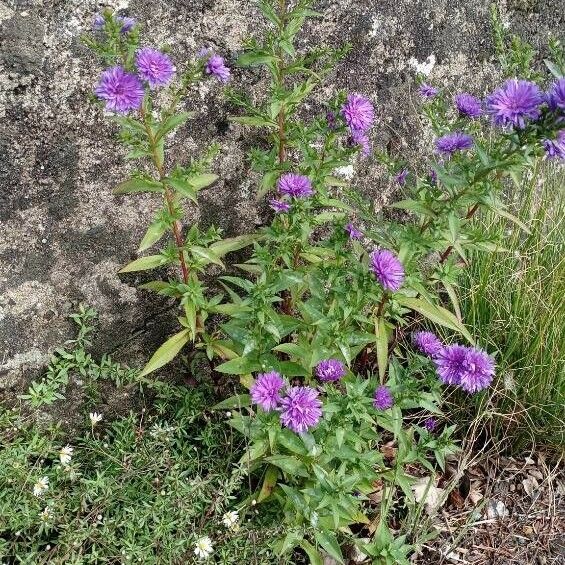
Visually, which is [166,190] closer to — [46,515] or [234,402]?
[234,402]

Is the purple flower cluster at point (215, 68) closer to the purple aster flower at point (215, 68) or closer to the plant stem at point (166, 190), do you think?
the purple aster flower at point (215, 68)

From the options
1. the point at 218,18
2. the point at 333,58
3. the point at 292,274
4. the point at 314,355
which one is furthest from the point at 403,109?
the point at 314,355

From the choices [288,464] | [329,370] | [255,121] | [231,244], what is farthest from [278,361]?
[255,121]

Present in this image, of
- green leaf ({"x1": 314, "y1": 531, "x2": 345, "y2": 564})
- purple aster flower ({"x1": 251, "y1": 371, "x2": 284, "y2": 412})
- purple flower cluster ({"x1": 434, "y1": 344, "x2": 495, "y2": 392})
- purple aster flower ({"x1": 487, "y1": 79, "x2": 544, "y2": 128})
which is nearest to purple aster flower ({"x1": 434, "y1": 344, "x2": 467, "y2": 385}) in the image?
purple flower cluster ({"x1": 434, "y1": 344, "x2": 495, "y2": 392})

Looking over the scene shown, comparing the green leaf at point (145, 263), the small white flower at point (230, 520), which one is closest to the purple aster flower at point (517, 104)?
the green leaf at point (145, 263)

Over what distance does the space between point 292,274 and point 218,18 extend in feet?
3.44

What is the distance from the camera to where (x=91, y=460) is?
269 centimetres

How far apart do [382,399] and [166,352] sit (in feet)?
2.62

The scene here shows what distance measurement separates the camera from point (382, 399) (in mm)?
2354

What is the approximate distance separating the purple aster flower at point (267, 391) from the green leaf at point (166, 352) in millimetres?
511

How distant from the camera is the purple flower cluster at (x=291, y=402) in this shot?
2.12 meters

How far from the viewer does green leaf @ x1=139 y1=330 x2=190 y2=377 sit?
2529 mm

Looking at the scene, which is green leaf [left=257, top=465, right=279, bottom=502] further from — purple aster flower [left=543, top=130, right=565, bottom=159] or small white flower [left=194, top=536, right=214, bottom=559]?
purple aster flower [left=543, top=130, right=565, bottom=159]

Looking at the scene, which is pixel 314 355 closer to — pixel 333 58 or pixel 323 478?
pixel 323 478
